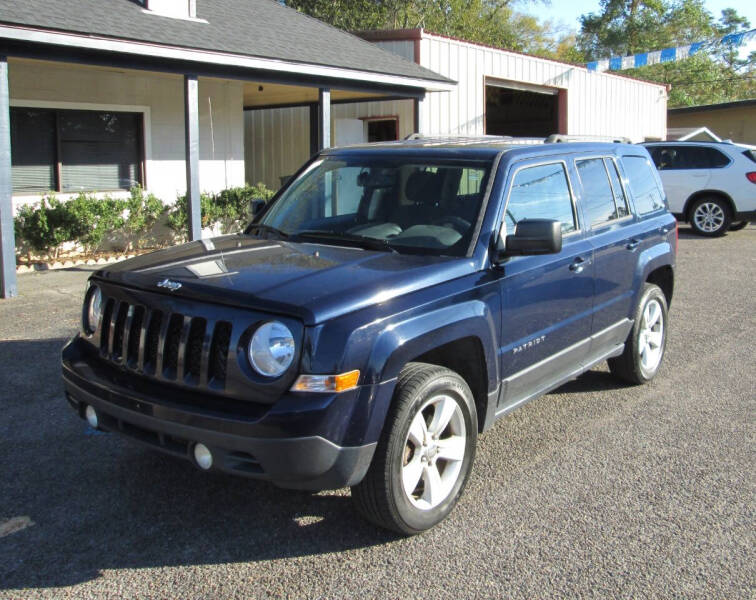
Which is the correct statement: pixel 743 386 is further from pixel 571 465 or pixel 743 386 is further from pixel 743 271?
pixel 743 271

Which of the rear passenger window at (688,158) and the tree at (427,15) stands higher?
the tree at (427,15)

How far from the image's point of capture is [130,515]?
388cm

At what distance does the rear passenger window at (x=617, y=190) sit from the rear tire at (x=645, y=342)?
26.2 inches

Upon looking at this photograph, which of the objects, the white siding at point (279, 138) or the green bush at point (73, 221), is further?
the white siding at point (279, 138)

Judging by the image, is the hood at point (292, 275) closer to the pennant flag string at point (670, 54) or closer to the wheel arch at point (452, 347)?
the wheel arch at point (452, 347)

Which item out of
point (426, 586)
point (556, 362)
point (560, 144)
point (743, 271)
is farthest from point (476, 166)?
point (743, 271)

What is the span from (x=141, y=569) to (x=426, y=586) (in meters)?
1.25

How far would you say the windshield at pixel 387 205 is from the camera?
4.28 meters

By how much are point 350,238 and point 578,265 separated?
1.46 metres

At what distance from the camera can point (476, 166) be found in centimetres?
447

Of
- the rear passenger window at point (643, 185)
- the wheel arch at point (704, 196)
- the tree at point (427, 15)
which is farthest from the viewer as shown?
the tree at point (427, 15)

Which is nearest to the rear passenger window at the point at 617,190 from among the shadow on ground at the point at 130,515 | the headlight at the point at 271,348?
the shadow on ground at the point at 130,515

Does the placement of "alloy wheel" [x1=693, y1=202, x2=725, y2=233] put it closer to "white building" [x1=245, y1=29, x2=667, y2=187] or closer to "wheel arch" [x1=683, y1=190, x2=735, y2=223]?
"wheel arch" [x1=683, y1=190, x2=735, y2=223]

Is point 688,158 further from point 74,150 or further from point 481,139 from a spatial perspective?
point 481,139
